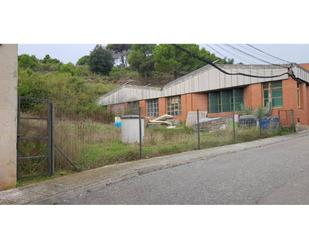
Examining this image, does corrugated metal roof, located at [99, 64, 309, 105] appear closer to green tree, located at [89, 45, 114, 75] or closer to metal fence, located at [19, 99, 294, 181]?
green tree, located at [89, 45, 114, 75]

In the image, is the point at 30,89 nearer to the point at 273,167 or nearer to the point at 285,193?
the point at 273,167

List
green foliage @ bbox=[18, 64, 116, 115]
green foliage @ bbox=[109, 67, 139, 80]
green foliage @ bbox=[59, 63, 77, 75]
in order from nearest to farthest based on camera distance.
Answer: green foliage @ bbox=[18, 64, 116, 115] → green foliage @ bbox=[59, 63, 77, 75] → green foliage @ bbox=[109, 67, 139, 80]

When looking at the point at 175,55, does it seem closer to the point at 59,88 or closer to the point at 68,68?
the point at 59,88

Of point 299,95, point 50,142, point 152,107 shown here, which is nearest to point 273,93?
point 299,95

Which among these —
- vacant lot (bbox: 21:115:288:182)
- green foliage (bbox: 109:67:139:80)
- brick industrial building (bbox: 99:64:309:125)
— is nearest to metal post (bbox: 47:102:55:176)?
vacant lot (bbox: 21:115:288:182)

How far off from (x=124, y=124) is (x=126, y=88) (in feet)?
41.8

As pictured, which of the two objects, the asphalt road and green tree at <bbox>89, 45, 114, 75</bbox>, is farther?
green tree at <bbox>89, 45, 114, 75</bbox>

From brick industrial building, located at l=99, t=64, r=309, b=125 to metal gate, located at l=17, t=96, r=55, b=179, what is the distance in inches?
419

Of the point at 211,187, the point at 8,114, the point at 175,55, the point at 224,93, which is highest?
the point at 175,55

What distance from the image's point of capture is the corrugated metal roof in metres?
16.6

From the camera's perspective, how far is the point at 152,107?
80.0ft

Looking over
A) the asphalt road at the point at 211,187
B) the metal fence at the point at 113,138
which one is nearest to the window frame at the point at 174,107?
the metal fence at the point at 113,138

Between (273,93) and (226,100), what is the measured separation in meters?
3.15

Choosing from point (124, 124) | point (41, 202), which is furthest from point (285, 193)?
point (124, 124)
